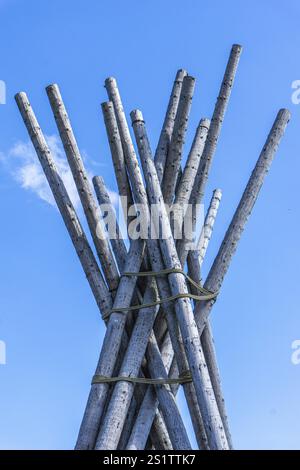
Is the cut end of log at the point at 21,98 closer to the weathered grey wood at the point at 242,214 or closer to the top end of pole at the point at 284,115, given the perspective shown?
the weathered grey wood at the point at 242,214

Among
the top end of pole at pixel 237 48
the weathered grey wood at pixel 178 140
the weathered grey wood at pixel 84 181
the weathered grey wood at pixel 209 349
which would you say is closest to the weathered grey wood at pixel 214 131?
the top end of pole at pixel 237 48

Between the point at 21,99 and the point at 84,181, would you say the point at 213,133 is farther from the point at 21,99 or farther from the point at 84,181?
the point at 21,99

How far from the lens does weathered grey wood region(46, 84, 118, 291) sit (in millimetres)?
5953

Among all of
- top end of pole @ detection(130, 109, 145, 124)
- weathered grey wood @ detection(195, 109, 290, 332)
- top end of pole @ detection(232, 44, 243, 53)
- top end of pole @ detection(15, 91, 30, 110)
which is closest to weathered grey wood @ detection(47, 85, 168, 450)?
top end of pole @ detection(15, 91, 30, 110)

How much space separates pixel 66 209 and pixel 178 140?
3.35 feet

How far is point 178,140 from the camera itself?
6188 millimetres

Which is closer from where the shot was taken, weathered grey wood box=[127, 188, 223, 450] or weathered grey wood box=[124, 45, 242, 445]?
weathered grey wood box=[127, 188, 223, 450]

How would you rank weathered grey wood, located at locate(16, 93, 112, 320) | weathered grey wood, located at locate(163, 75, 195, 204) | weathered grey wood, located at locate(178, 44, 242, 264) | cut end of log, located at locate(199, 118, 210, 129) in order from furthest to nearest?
cut end of log, located at locate(199, 118, 210, 129)
weathered grey wood, located at locate(178, 44, 242, 264)
weathered grey wood, located at locate(163, 75, 195, 204)
weathered grey wood, located at locate(16, 93, 112, 320)

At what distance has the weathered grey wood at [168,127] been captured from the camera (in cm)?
629

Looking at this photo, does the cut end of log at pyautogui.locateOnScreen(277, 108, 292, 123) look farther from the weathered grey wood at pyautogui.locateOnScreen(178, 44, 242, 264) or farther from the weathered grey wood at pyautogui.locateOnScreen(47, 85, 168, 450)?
the weathered grey wood at pyautogui.locateOnScreen(47, 85, 168, 450)

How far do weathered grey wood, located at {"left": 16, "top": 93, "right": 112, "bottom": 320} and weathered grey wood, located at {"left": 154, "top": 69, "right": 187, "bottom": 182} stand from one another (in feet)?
2.47

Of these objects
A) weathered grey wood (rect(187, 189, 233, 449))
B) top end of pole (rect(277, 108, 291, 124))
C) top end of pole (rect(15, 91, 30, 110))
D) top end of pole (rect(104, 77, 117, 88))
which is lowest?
weathered grey wood (rect(187, 189, 233, 449))

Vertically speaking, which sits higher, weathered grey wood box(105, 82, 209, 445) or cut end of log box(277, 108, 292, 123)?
cut end of log box(277, 108, 292, 123)

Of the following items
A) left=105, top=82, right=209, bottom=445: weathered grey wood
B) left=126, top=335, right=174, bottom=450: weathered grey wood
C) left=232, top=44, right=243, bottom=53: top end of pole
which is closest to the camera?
left=126, top=335, right=174, bottom=450: weathered grey wood
